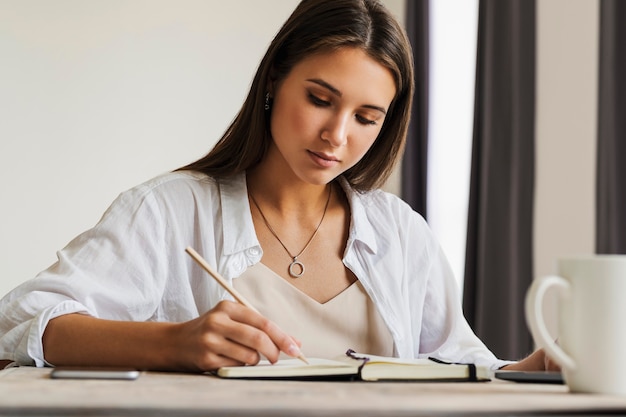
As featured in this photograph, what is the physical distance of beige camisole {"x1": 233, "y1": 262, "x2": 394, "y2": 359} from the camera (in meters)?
1.59

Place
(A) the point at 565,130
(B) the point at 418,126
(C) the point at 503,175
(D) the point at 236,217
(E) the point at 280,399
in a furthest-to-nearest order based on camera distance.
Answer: (B) the point at 418,126 < (C) the point at 503,175 < (A) the point at 565,130 < (D) the point at 236,217 < (E) the point at 280,399

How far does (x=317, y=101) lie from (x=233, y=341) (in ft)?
1.89

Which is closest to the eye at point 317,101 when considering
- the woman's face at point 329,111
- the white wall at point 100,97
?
the woman's face at point 329,111

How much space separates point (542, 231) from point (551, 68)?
57 centimetres

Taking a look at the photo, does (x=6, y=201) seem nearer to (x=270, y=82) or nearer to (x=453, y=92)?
(x=453, y=92)

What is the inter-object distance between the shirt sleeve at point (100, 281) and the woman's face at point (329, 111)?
0.28 m

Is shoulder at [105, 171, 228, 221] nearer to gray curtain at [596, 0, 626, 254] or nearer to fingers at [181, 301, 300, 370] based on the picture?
fingers at [181, 301, 300, 370]

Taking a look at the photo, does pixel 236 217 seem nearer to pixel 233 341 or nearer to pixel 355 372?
pixel 233 341

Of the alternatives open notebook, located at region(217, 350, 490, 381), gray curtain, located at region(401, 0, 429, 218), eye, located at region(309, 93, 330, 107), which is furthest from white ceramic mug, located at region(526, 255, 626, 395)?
gray curtain, located at region(401, 0, 429, 218)

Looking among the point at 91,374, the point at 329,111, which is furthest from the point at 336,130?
the point at 91,374

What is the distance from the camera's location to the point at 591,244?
282 cm

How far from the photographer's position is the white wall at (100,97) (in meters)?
A: 4.06

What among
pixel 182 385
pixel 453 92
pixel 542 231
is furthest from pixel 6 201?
pixel 182 385

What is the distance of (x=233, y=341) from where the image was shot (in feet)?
3.70
